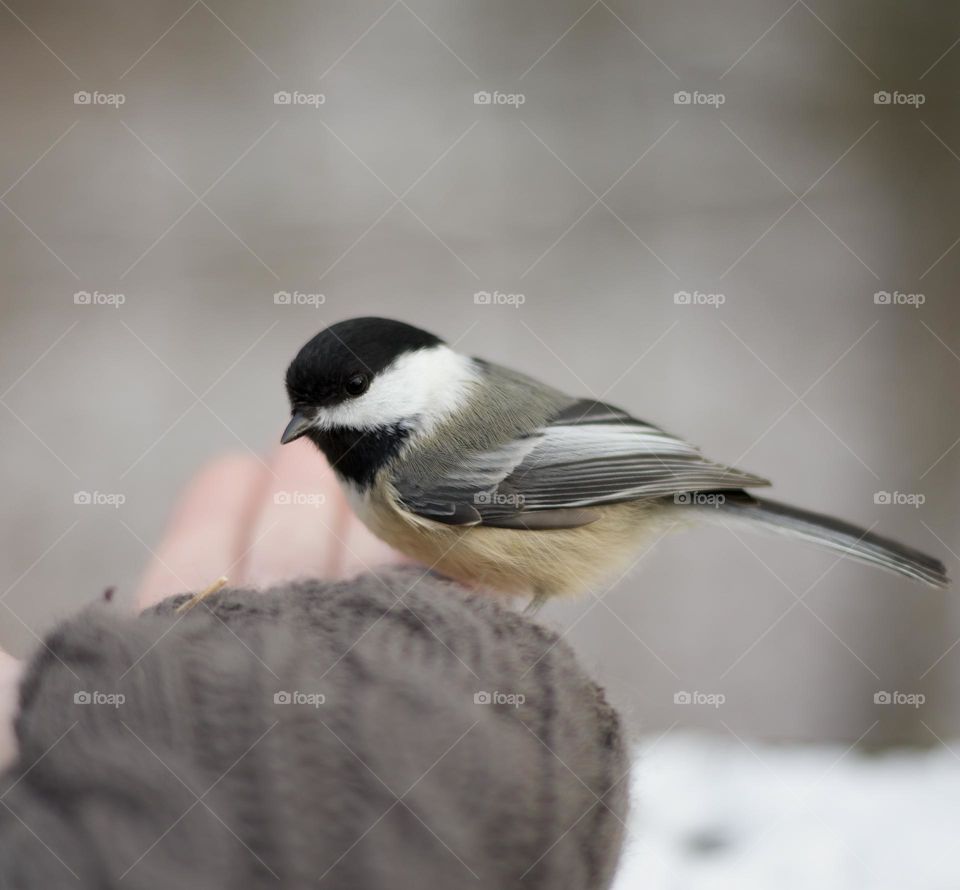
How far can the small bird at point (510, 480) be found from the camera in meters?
0.98

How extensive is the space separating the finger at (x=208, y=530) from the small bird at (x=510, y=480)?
5.8 inches

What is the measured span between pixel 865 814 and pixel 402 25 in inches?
71.1

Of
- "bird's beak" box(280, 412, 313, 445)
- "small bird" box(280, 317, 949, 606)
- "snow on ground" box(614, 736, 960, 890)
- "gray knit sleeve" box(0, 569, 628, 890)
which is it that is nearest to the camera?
"gray knit sleeve" box(0, 569, 628, 890)

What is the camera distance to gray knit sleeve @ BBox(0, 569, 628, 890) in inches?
22.5

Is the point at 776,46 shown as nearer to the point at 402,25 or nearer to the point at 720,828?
the point at 402,25

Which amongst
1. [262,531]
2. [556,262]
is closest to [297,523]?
[262,531]

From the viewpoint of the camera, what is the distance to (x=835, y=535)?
1.02 metres

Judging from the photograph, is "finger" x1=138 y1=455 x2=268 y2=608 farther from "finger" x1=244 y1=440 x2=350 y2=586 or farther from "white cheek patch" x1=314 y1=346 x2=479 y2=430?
"white cheek patch" x1=314 y1=346 x2=479 y2=430

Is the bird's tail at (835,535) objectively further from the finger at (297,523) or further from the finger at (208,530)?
the finger at (208,530)

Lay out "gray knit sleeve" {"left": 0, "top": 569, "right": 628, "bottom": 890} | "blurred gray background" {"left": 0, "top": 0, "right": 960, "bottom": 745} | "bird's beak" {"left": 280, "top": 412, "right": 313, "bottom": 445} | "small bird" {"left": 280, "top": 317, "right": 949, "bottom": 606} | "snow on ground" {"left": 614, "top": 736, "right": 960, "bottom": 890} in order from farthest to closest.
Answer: "blurred gray background" {"left": 0, "top": 0, "right": 960, "bottom": 745}, "snow on ground" {"left": 614, "top": 736, "right": 960, "bottom": 890}, "small bird" {"left": 280, "top": 317, "right": 949, "bottom": 606}, "bird's beak" {"left": 280, "top": 412, "right": 313, "bottom": 445}, "gray knit sleeve" {"left": 0, "top": 569, "right": 628, "bottom": 890}

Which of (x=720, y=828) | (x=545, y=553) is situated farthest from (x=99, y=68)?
(x=720, y=828)

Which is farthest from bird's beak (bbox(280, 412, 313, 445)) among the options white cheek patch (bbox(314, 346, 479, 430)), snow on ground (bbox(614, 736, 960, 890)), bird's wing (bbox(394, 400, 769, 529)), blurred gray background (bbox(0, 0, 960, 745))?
blurred gray background (bbox(0, 0, 960, 745))

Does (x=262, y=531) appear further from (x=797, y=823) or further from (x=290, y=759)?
(x=797, y=823)

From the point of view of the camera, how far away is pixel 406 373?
97 cm
